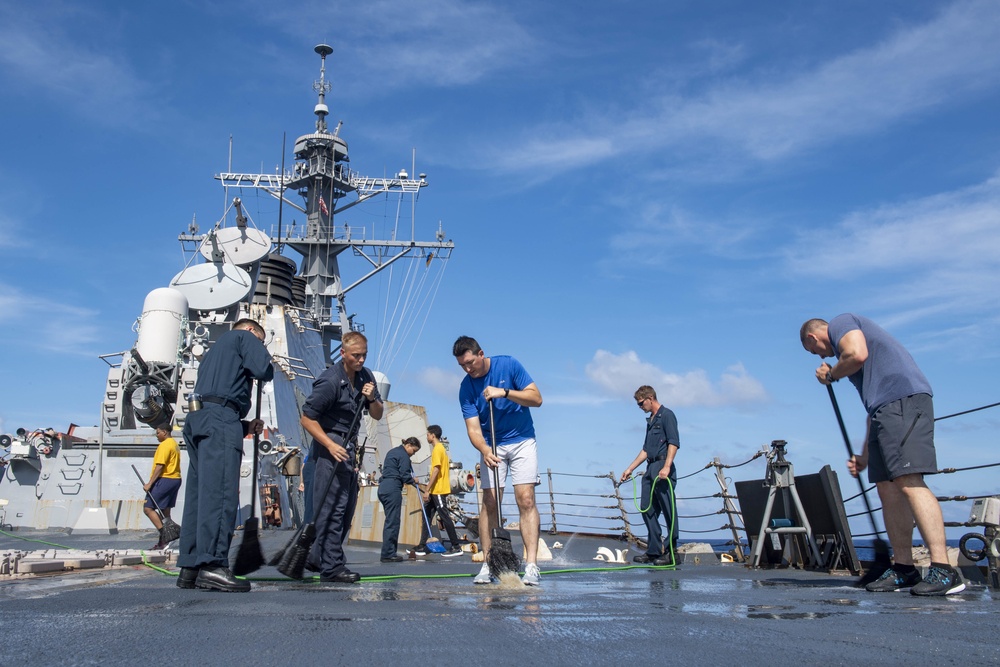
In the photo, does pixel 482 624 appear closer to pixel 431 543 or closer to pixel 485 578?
pixel 485 578

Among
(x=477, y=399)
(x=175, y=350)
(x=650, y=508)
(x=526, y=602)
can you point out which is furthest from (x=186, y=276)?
(x=526, y=602)

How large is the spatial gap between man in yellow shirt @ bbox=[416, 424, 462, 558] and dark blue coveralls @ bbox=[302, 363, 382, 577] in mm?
4931

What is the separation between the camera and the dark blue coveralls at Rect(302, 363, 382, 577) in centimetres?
553

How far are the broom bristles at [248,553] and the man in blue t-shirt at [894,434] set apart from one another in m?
3.75

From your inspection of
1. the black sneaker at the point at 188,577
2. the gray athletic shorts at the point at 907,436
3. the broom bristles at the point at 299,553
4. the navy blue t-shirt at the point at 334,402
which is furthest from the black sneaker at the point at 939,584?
the black sneaker at the point at 188,577

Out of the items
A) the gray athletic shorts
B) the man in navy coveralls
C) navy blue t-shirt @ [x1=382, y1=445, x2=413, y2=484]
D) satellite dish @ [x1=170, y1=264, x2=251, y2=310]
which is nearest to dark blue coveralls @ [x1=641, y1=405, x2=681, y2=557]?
navy blue t-shirt @ [x1=382, y1=445, x2=413, y2=484]

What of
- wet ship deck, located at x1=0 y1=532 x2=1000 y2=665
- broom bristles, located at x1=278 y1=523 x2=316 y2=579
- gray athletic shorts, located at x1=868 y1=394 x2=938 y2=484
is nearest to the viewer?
wet ship deck, located at x1=0 y1=532 x2=1000 y2=665

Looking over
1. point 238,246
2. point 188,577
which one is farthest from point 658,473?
point 238,246

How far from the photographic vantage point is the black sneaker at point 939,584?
4539 millimetres

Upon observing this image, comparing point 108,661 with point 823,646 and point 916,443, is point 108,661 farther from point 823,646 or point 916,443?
point 916,443

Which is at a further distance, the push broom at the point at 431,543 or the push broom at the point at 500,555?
the push broom at the point at 431,543

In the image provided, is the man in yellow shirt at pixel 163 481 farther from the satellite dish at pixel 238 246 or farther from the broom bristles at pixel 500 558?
the satellite dish at pixel 238 246

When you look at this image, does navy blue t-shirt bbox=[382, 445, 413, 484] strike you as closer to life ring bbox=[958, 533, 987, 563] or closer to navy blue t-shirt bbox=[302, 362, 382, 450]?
navy blue t-shirt bbox=[302, 362, 382, 450]

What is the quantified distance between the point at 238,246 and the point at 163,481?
36.7ft
